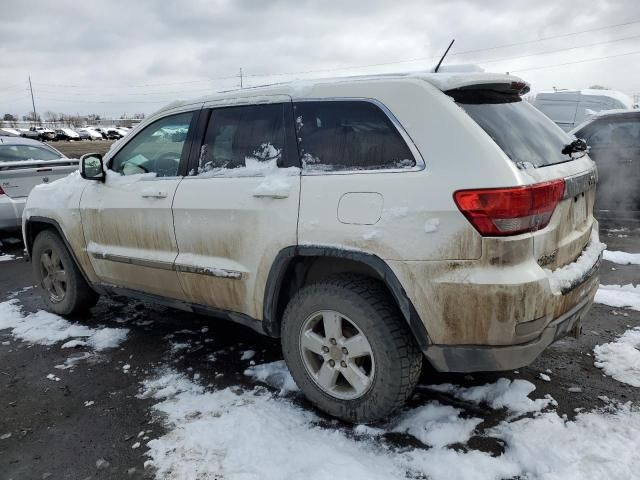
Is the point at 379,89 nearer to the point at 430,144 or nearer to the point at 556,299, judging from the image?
the point at 430,144

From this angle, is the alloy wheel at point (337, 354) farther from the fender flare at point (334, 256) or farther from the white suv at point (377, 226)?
the fender flare at point (334, 256)

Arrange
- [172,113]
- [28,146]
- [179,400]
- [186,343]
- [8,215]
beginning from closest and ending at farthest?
[179,400], [172,113], [186,343], [8,215], [28,146]

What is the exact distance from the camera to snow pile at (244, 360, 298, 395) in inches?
125

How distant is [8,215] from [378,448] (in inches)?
259

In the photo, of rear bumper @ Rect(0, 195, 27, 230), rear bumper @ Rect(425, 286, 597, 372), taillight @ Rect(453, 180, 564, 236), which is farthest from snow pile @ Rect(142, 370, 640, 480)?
rear bumper @ Rect(0, 195, 27, 230)

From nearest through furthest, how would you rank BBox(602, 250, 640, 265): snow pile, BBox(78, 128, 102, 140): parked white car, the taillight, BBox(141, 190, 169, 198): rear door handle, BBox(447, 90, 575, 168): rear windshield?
the taillight < BBox(447, 90, 575, 168): rear windshield < BBox(141, 190, 169, 198): rear door handle < BBox(602, 250, 640, 265): snow pile < BBox(78, 128, 102, 140): parked white car

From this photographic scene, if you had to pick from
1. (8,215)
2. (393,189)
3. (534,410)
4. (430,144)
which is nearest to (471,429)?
(534,410)

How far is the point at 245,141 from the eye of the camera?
317 centimetres

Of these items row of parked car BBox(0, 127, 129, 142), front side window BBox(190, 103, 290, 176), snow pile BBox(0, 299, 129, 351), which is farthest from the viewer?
row of parked car BBox(0, 127, 129, 142)

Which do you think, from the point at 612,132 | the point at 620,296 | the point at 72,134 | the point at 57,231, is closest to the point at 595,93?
the point at 612,132

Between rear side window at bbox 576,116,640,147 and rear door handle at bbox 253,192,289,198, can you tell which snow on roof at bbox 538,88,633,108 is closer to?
rear side window at bbox 576,116,640,147

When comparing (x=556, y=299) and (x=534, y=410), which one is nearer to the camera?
(x=556, y=299)

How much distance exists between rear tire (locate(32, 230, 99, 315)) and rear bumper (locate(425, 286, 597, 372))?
3317 millimetres

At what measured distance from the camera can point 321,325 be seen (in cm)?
287
